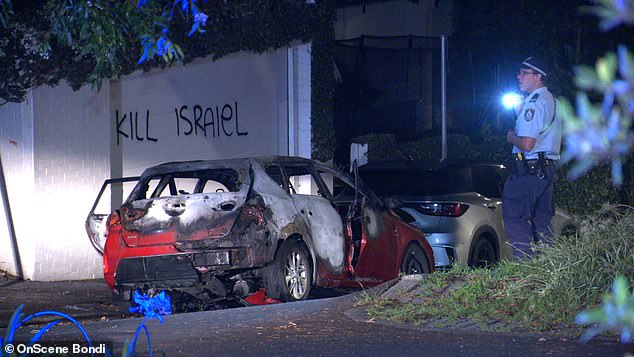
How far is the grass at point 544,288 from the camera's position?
6.53 meters

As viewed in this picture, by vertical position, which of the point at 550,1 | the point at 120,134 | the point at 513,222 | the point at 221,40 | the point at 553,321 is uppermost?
the point at 550,1

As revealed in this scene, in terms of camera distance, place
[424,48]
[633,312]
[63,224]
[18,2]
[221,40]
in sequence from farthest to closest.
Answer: [424,48], [221,40], [63,224], [18,2], [633,312]

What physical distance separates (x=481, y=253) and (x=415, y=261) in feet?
3.48

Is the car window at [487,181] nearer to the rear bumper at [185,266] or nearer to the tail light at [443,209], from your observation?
the tail light at [443,209]

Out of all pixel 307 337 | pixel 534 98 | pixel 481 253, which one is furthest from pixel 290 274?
pixel 481 253

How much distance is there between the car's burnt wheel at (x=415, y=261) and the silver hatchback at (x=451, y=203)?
367 millimetres

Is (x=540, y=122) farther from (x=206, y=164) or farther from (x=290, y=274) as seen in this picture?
(x=206, y=164)

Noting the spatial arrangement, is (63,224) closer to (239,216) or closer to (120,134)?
(120,134)

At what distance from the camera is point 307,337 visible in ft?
20.4

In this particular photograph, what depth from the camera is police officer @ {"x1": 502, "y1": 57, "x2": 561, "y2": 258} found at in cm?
816

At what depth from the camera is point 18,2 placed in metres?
10.1

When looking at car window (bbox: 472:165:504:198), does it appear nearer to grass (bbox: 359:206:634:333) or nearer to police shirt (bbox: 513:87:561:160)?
police shirt (bbox: 513:87:561:160)

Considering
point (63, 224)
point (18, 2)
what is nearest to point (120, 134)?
point (63, 224)

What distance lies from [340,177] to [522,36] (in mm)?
8841
